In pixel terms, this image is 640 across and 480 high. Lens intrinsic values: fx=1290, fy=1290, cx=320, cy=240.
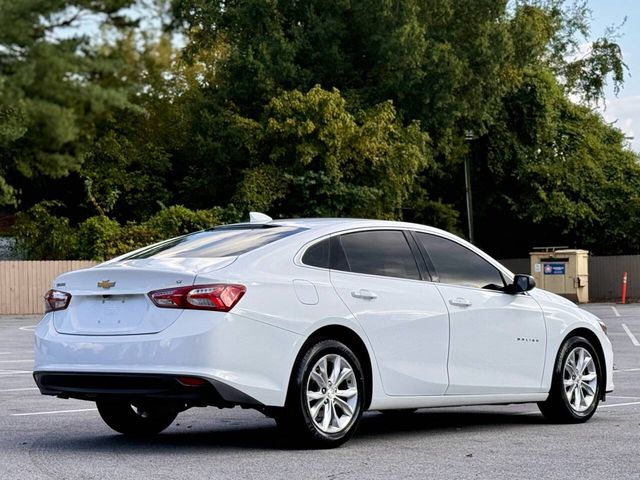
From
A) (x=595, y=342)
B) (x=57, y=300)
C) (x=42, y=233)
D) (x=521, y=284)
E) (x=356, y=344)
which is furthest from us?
(x=42, y=233)

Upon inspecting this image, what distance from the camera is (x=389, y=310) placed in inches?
367

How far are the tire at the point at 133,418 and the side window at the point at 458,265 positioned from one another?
7.67 ft

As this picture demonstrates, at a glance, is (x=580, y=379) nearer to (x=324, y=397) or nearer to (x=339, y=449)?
(x=339, y=449)

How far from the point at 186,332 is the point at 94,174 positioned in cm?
3728

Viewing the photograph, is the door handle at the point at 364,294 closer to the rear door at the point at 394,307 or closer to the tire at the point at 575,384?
the rear door at the point at 394,307

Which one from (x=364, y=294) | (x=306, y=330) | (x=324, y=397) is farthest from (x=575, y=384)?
(x=306, y=330)

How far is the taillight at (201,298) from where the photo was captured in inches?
327

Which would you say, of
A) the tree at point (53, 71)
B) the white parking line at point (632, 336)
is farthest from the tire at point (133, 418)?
the white parking line at point (632, 336)

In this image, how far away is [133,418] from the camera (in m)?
9.81

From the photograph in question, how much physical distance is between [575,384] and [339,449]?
9.23 feet

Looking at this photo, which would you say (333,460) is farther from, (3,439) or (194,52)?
(194,52)

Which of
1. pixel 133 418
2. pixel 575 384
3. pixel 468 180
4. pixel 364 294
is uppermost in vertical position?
pixel 468 180


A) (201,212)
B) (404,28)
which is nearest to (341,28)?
(404,28)

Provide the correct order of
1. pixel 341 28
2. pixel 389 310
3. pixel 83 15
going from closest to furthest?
pixel 83 15
pixel 389 310
pixel 341 28
